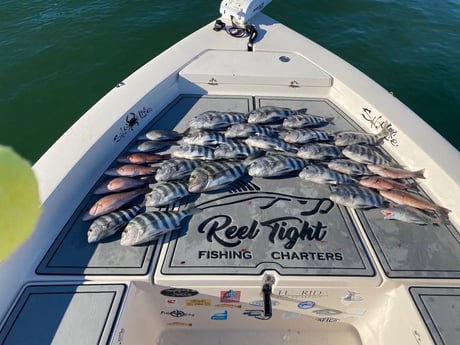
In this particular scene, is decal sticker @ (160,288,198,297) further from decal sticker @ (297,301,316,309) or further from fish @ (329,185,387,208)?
fish @ (329,185,387,208)

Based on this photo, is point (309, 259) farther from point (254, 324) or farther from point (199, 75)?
point (199, 75)

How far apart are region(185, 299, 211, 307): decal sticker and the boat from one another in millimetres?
24

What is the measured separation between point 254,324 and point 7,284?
2.60 m

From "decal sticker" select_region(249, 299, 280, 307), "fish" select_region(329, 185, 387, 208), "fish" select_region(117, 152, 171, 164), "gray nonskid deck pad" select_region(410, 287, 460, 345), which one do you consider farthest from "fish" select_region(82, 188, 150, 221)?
"gray nonskid deck pad" select_region(410, 287, 460, 345)

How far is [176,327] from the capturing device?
13.5ft

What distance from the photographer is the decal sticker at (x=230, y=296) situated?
11.8 feet

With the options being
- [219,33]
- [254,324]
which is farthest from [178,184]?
[219,33]

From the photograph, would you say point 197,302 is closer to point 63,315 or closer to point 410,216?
point 63,315

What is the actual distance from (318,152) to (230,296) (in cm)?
221

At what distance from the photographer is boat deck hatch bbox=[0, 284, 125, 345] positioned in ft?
9.56

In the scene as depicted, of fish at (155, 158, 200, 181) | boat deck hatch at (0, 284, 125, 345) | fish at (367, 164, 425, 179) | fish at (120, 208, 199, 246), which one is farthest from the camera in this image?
fish at (367, 164, 425, 179)

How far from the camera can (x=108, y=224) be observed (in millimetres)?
3711

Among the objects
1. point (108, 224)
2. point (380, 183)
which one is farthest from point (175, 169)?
point (380, 183)

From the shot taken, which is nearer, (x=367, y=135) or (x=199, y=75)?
(x=367, y=135)
